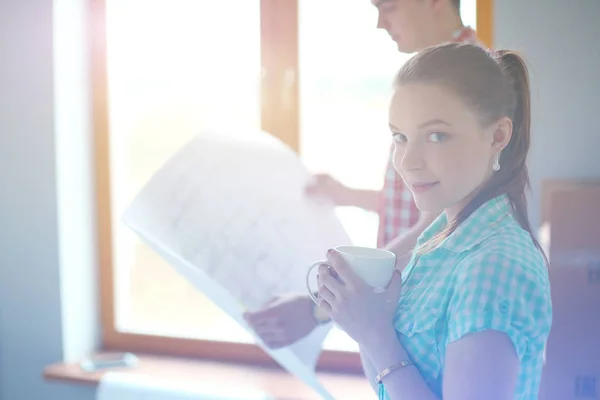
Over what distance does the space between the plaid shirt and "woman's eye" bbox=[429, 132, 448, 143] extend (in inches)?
15.0

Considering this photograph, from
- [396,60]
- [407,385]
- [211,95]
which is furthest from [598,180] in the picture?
[211,95]

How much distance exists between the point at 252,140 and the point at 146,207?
24 centimetres

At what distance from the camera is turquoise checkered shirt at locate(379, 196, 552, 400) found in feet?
1.69

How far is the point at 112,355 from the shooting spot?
1710 mm

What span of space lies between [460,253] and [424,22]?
440 mm

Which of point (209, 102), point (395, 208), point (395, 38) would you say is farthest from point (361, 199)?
point (209, 102)

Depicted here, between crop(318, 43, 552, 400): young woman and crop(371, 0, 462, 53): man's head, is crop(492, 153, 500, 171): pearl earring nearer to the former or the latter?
crop(318, 43, 552, 400): young woman

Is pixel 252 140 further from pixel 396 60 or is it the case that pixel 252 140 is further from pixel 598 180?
pixel 598 180

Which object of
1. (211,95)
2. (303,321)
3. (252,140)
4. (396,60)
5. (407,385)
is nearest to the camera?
(407,385)

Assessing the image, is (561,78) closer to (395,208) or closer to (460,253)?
(395,208)

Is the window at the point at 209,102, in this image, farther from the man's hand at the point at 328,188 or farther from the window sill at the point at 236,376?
the man's hand at the point at 328,188

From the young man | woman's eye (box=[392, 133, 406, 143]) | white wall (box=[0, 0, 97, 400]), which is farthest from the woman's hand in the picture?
white wall (box=[0, 0, 97, 400])

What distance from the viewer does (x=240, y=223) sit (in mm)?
990

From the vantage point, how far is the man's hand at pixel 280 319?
2.93 ft
